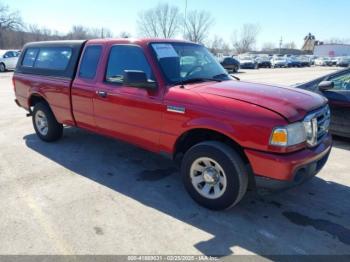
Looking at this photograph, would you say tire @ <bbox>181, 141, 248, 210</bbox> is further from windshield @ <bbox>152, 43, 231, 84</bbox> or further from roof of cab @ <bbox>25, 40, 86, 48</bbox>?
roof of cab @ <bbox>25, 40, 86, 48</bbox>

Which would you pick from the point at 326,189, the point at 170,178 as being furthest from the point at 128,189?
the point at 326,189

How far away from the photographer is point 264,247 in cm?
309

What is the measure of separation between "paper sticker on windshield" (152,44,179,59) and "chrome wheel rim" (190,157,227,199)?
4.69 ft

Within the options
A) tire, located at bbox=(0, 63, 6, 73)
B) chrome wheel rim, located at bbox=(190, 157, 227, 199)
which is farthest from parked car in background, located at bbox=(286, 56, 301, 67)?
chrome wheel rim, located at bbox=(190, 157, 227, 199)

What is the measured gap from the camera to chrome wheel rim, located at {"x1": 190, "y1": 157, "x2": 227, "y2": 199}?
143 inches

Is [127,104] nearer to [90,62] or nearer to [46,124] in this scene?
[90,62]

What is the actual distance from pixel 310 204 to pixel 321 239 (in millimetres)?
755

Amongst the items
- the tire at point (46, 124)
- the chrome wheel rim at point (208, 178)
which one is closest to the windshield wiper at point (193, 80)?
the chrome wheel rim at point (208, 178)

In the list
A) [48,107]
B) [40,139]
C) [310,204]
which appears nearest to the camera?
[310,204]

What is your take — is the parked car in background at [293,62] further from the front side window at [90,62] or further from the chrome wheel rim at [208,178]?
the chrome wheel rim at [208,178]

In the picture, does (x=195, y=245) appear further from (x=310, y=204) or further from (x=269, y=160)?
(x=310, y=204)

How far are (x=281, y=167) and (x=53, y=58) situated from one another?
429 centimetres

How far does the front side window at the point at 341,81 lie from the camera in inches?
240

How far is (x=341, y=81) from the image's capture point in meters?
6.22
